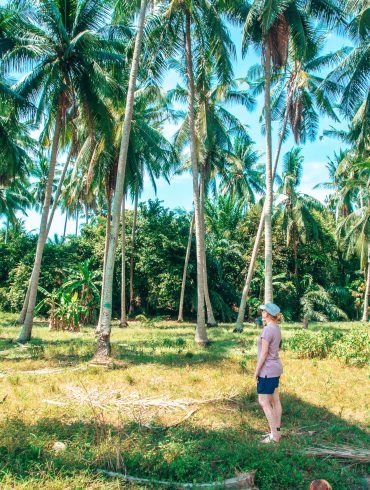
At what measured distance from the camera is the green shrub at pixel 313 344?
1067cm

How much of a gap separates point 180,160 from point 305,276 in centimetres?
1203

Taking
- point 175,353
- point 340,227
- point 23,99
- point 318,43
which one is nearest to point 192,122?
point 23,99

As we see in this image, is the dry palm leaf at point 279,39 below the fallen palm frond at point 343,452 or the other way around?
the other way around

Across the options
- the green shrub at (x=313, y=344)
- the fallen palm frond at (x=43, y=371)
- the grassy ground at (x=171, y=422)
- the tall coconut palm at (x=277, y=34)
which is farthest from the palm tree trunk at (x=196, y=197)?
the fallen palm frond at (x=43, y=371)

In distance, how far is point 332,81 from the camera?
606 inches

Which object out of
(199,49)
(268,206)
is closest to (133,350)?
(268,206)

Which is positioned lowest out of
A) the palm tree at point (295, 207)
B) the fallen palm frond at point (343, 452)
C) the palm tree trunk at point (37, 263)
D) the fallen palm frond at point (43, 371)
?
the fallen palm frond at point (343, 452)

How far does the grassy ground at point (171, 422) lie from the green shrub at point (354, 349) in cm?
35

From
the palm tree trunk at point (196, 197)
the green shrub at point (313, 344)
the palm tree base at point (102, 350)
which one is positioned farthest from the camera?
the palm tree trunk at point (196, 197)

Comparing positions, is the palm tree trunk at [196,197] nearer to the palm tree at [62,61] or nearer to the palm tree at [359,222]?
the palm tree at [62,61]

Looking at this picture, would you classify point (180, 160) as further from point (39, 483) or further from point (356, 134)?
point (39, 483)

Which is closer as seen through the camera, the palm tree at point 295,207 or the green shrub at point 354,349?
the green shrub at point 354,349

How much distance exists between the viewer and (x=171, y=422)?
5559mm

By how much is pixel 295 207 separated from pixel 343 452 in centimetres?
2287
